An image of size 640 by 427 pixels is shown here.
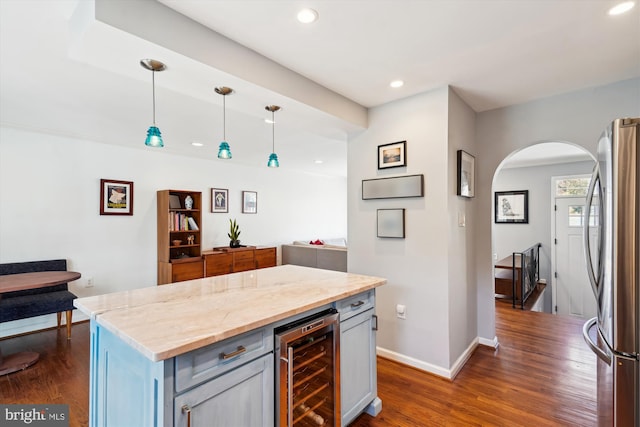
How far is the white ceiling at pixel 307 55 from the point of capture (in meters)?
1.60

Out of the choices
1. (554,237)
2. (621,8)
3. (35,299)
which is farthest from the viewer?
(554,237)

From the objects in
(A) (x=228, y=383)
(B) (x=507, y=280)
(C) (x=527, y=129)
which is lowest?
(B) (x=507, y=280)

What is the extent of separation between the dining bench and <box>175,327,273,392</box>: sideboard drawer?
3195 millimetres

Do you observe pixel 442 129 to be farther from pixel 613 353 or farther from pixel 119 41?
pixel 119 41

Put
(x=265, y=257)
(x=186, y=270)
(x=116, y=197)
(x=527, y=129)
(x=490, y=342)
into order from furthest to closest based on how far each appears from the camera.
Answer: (x=265, y=257) → (x=186, y=270) → (x=116, y=197) → (x=490, y=342) → (x=527, y=129)

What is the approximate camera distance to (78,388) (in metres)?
2.46

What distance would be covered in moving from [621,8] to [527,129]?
1409 mm

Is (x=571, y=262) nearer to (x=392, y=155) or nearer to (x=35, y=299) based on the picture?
(x=392, y=155)

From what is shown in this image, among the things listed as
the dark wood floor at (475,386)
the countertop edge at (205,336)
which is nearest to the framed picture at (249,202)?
the dark wood floor at (475,386)

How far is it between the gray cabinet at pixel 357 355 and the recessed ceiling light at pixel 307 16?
1625 mm

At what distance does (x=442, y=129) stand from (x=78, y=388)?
3.69 m

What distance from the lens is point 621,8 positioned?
5.31 ft

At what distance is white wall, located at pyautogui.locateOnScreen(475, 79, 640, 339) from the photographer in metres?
2.53

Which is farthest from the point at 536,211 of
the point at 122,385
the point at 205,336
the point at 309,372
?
the point at 122,385
